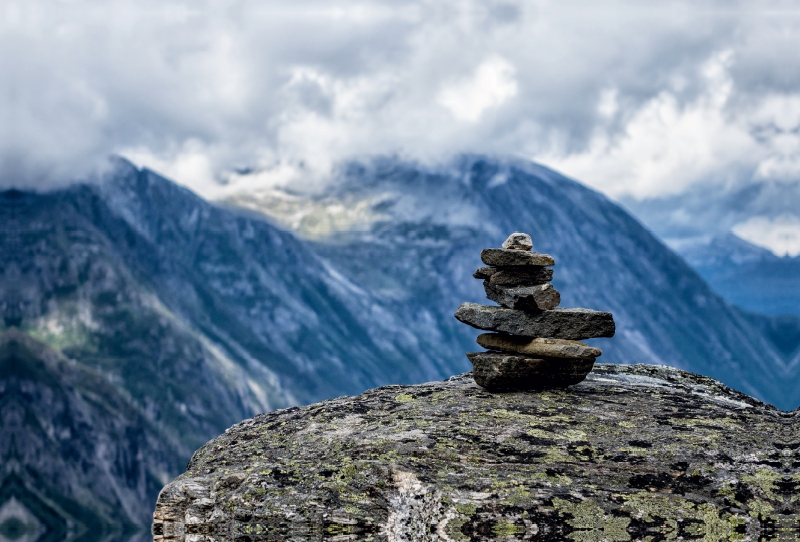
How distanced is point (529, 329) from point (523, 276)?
2.02m

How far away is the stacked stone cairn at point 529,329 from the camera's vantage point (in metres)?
27.9


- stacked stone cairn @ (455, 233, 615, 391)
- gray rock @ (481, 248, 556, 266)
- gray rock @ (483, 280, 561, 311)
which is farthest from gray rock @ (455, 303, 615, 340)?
gray rock @ (481, 248, 556, 266)

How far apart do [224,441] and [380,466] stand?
21.9 ft

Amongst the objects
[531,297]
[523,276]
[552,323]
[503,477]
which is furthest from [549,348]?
[503,477]

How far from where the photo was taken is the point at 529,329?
28.1 meters

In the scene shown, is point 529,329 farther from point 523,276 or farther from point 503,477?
point 503,477

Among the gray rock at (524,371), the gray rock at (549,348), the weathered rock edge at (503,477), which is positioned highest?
the gray rock at (549,348)

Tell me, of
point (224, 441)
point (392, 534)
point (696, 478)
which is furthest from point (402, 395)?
point (696, 478)

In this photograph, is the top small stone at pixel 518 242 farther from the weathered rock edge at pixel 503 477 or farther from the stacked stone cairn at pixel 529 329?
the weathered rock edge at pixel 503 477

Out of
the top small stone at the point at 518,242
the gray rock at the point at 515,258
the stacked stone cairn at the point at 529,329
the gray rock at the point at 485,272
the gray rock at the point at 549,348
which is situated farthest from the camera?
the gray rock at the point at 485,272

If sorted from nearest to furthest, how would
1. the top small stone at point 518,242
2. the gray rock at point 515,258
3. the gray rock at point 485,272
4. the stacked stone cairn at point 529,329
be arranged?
the stacked stone cairn at point 529,329, the gray rock at point 515,258, the top small stone at point 518,242, the gray rock at point 485,272

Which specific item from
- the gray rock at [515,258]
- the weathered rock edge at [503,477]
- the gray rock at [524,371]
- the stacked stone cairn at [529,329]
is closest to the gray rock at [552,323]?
the stacked stone cairn at [529,329]

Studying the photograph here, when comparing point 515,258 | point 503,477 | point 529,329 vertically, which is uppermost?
point 515,258

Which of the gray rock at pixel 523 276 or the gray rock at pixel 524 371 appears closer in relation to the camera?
the gray rock at pixel 524 371
